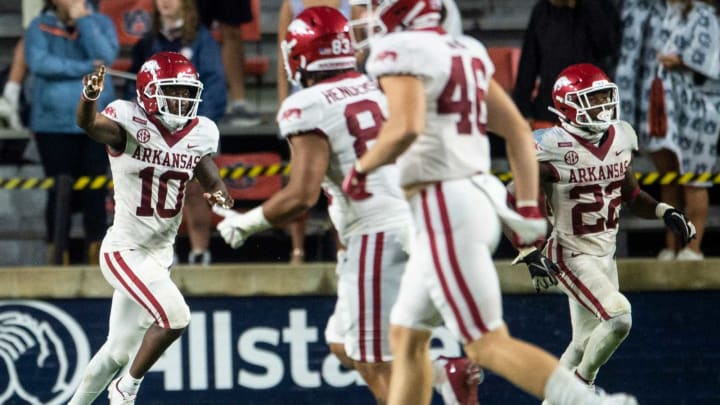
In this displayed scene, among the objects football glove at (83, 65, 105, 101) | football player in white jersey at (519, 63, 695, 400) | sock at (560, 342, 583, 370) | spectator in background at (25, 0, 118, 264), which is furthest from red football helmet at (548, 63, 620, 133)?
spectator in background at (25, 0, 118, 264)

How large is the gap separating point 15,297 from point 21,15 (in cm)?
325

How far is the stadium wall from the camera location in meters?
8.35

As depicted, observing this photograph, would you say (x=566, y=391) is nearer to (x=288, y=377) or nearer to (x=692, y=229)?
(x=692, y=229)

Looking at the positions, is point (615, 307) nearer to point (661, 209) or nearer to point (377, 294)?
point (661, 209)

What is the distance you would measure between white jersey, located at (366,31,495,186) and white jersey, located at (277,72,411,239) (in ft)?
1.47

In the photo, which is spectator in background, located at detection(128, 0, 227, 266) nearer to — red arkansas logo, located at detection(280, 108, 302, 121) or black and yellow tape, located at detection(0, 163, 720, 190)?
black and yellow tape, located at detection(0, 163, 720, 190)

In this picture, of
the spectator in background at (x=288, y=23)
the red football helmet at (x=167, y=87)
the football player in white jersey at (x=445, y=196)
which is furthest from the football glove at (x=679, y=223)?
the red football helmet at (x=167, y=87)

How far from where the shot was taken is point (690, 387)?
8.44 metres

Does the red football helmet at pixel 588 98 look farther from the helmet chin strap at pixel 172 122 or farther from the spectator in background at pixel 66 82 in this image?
the spectator in background at pixel 66 82

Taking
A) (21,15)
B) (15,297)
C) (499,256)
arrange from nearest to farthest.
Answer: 1. (15,297)
2. (499,256)
3. (21,15)

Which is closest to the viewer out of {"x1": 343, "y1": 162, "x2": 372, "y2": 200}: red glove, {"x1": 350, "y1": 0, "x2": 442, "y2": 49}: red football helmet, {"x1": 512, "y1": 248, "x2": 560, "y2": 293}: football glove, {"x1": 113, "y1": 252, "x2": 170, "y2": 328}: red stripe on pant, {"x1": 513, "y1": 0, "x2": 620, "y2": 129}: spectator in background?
{"x1": 343, "y1": 162, "x2": 372, "y2": 200}: red glove

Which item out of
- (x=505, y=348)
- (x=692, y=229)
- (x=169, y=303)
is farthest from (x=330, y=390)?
(x=505, y=348)

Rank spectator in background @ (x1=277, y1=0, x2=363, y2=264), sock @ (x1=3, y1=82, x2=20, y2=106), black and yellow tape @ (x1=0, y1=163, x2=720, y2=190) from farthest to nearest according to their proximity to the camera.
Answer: sock @ (x1=3, y1=82, x2=20, y2=106), spectator in background @ (x1=277, y1=0, x2=363, y2=264), black and yellow tape @ (x1=0, y1=163, x2=720, y2=190)

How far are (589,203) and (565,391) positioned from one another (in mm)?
2166
